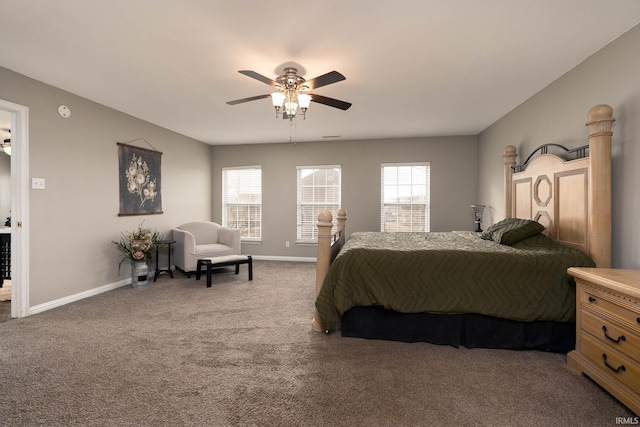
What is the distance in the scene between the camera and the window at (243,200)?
6.52 metres

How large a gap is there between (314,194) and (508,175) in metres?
3.51

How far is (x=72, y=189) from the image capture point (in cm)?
360

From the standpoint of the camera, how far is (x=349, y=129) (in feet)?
17.0

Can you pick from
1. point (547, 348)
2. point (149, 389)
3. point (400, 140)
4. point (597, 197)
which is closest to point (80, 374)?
point (149, 389)

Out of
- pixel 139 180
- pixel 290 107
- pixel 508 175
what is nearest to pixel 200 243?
pixel 139 180

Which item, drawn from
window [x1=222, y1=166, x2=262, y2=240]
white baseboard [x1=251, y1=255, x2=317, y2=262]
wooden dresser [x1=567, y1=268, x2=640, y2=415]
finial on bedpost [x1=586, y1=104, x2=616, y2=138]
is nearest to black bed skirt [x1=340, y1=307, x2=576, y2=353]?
wooden dresser [x1=567, y1=268, x2=640, y2=415]

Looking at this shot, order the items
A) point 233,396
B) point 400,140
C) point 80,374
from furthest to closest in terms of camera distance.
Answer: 1. point 400,140
2. point 80,374
3. point 233,396

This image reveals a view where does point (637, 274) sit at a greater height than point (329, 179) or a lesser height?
lesser

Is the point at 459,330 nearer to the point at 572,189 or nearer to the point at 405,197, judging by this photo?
the point at 572,189

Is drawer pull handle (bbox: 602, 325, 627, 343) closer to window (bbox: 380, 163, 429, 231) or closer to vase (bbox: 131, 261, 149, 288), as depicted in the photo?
window (bbox: 380, 163, 429, 231)

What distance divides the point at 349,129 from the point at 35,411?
4845mm

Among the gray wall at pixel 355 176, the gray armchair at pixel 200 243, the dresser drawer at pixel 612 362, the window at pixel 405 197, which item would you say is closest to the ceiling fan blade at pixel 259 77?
the dresser drawer at pixel 612 362

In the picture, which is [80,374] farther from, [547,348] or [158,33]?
[547,348]

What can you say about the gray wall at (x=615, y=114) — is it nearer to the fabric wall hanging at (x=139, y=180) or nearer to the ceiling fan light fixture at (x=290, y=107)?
the ceiling fan light fixture at (x=290, y=107)
